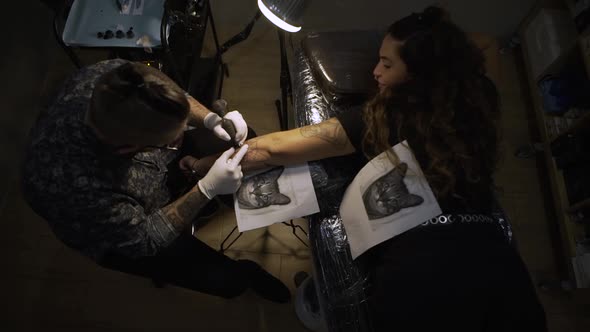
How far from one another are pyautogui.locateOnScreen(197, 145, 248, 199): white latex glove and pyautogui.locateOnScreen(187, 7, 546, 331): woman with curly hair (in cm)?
7

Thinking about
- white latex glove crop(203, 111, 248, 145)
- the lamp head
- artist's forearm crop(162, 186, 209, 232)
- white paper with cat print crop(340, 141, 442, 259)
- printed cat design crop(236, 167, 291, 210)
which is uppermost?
the lamp head

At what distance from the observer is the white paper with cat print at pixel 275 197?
3.53 ft

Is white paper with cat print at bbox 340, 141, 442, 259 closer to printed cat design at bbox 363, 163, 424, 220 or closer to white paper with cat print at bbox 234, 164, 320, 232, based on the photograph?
printed cat design at bbox 363, 163, 424, 220

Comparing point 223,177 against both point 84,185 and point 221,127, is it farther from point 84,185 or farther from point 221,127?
point 84,185

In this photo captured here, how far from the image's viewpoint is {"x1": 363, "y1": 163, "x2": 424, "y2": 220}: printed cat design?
1.01m

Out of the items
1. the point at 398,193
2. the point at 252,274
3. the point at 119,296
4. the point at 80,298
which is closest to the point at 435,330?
the point at 398,193

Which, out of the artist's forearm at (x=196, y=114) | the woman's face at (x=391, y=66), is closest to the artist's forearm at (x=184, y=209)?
the artist's forearm at (x=196, y=114)

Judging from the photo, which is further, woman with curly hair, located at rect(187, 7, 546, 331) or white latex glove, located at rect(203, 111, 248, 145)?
white latex glove, located at rect(203, 111, 248, 145)

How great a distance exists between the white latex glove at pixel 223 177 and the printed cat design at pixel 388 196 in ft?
1.36

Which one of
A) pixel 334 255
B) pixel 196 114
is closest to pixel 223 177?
pixel 196 114

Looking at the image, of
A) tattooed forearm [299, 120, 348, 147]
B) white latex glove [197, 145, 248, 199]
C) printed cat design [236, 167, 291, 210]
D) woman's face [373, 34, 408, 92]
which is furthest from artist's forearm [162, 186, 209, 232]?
woman's face [373, 34, 408, 92]

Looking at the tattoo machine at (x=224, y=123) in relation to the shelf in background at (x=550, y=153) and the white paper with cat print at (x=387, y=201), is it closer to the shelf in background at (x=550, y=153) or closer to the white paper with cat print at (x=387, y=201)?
the white paper with cat print at (x=387, y=201)

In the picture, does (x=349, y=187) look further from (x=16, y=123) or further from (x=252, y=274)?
(x=16, y=123)

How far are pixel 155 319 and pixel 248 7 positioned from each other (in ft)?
5.98
